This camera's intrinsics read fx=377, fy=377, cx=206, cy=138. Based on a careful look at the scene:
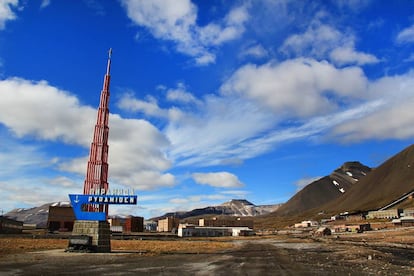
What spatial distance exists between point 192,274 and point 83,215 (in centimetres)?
3134

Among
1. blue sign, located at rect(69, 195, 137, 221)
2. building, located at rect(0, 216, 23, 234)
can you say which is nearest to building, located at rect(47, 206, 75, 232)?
building, located at rect(0, 216, 23, 234)

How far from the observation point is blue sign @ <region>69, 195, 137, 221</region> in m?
55.4

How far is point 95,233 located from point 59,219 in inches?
6039

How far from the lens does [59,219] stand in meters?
194

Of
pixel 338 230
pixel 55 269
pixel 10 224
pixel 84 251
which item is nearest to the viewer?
pixel 55 269

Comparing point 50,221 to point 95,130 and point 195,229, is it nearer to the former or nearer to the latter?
point 195,229

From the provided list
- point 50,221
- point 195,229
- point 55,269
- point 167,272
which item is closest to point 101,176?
point 55,269

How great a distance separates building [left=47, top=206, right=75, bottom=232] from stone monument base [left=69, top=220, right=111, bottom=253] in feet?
489

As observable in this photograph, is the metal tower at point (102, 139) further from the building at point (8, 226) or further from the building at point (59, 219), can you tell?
the building at point (59, 219)

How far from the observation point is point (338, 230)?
18225 cm

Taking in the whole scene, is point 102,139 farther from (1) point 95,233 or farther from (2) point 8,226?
(2) point 8,226

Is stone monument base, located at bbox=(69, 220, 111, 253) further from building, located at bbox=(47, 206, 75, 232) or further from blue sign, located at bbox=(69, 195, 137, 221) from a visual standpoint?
building, located at bbox=(47, 206, 75, 232)

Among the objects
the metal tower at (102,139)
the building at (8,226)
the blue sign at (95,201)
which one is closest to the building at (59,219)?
the building at (8,226)

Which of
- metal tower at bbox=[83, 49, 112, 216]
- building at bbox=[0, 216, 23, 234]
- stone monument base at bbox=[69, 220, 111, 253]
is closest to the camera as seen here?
→ stone monument base at bbox=[69, 220, 111, 253]
